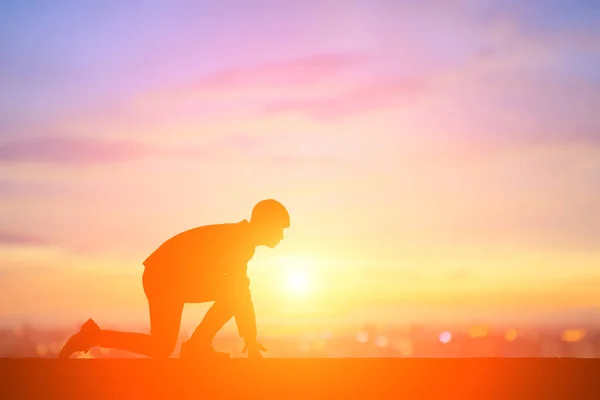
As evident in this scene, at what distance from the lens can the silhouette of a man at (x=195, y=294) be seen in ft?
40.9

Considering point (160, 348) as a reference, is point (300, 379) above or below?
below

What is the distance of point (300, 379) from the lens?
10.1 meters

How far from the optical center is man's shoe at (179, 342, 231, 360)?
1248 cm

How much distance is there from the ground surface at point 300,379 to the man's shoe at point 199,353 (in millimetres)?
542

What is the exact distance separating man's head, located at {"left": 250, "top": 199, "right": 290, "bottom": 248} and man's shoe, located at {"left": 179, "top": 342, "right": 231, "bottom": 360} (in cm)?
201

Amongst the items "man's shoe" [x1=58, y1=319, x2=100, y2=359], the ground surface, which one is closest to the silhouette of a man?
"man's shoe" [x1=58, y1=319, x2=100, y2=359]

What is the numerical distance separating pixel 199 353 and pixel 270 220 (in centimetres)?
255

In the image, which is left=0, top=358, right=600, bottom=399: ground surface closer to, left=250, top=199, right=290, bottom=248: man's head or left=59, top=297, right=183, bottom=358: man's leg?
left=59, top=297, right=183, bottom=358: man's leg

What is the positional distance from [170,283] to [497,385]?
548 cm

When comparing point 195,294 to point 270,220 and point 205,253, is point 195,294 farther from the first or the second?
point 270,220

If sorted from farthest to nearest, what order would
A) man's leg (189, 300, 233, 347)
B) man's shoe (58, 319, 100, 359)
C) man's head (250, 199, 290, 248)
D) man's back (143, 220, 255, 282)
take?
man's shoe (58, 319, 100, 359) → man's leg (189, 300, 233, 347) → man's back (143, 220, 255, 282) → man's head (250, 199, 290, 248)

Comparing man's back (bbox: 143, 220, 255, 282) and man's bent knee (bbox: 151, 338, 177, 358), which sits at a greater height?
man's back (bbox: 143, 220, 255, 282)

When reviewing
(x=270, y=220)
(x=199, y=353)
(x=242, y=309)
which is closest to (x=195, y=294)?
(x=242, y=309)

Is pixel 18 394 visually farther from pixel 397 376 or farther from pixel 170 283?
pixel 397 376
